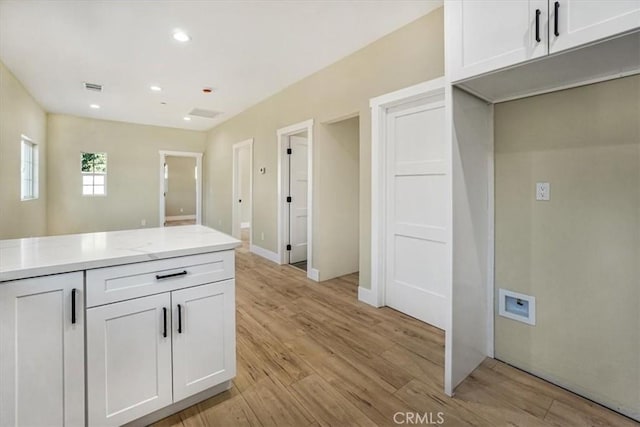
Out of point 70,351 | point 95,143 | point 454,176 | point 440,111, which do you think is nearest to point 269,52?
point 440,111

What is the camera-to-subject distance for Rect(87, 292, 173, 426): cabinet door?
51.6 inches

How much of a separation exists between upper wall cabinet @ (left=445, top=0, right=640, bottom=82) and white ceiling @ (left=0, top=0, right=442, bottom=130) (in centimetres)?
95

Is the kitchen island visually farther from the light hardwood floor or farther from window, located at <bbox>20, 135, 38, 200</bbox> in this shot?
window, located at <bbox>20, 135, 38, 200</bbox>

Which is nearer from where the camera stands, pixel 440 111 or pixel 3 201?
pixel 440 111

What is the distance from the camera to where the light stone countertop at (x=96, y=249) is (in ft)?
3.90

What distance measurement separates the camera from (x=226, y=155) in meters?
6.68

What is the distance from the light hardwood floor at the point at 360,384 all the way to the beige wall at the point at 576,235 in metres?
0.20

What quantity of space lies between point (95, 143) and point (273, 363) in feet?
23.0

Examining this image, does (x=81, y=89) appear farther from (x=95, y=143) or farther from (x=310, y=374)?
(x=310, y=374)

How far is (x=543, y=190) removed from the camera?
6.12 ft

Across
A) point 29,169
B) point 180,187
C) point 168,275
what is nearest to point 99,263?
point 168,275

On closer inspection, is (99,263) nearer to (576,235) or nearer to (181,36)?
(576,235)

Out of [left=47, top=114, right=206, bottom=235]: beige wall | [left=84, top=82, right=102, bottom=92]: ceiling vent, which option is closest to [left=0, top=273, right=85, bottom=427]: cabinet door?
[left=84, top=82, right=102, bottom=92]: ceiling vent

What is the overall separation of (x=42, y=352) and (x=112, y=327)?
234 millimetres
